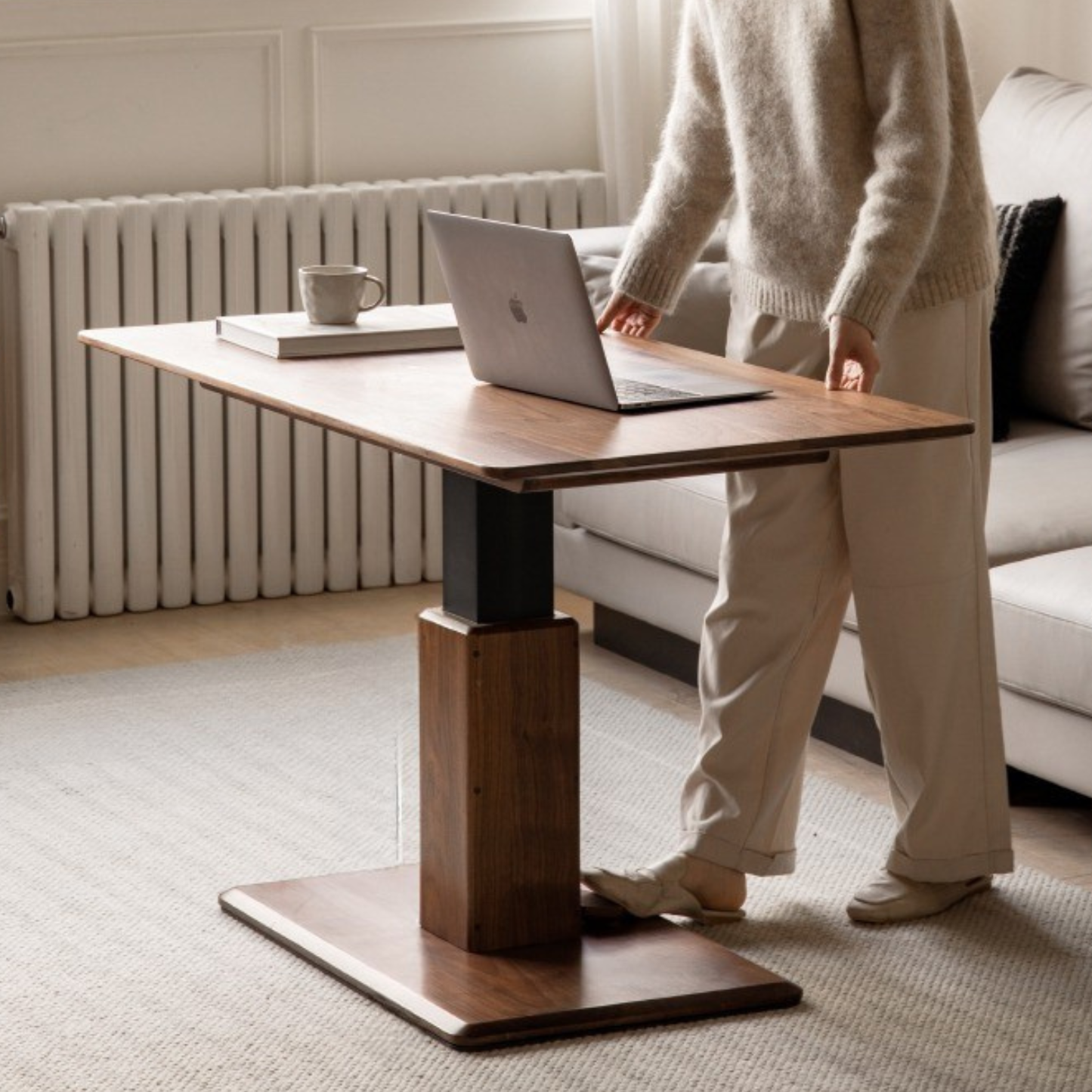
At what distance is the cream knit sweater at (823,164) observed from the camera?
2.22 m

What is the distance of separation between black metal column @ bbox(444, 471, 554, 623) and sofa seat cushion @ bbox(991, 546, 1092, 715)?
2.33 ft

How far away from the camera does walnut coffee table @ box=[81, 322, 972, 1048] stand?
219 centimetres

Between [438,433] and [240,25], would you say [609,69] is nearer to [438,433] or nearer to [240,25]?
[240,25]

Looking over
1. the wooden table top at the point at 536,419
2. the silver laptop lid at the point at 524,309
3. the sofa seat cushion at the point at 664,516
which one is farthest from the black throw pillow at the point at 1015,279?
the silver laptop lid at the point at 524,309

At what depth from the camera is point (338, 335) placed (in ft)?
7.94

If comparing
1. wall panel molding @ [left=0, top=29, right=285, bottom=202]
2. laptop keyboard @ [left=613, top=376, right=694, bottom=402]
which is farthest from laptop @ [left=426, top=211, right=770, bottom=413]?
wall panel molding @ [left=0, top=29, right=285, bottom=202]

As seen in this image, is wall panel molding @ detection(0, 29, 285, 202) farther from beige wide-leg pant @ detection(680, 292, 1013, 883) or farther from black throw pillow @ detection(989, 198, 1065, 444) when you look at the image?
beige wide-leg pant @ detection(680, 292, 1013, 883)

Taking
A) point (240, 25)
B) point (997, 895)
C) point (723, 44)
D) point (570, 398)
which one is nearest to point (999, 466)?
point (997, 895)

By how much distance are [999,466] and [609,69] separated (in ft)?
4.49

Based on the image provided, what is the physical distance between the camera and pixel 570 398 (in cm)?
213

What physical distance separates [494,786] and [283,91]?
2083mm

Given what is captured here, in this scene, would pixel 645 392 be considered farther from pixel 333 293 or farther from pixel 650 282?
pixel 333 293

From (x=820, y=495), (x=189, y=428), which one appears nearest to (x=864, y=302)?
(x=820, y=495)

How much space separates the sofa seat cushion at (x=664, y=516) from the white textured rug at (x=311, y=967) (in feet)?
0.79
